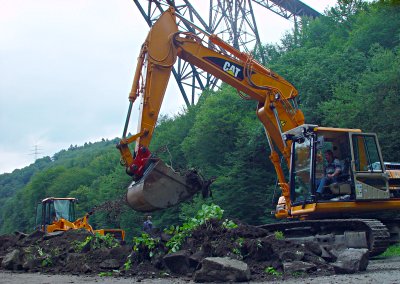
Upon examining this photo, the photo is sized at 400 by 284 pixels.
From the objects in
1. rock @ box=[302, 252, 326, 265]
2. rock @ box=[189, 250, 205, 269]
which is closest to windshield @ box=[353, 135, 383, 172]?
rock @ box=[302, 252, 326, 265]

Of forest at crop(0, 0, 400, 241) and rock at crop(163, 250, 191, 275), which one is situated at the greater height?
forest at crop(0, 0, 400, 241)

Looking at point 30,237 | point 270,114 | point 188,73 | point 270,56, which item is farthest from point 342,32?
point 30,237

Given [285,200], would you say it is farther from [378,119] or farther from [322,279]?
[378,119]

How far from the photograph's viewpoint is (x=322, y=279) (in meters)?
7.18

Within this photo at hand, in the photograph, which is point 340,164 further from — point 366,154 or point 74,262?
point 74,262

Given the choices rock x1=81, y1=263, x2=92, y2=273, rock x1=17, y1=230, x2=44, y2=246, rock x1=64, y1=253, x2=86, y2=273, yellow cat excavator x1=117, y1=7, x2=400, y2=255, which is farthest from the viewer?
rock x1=17, y1=230, x2=44, y2=246

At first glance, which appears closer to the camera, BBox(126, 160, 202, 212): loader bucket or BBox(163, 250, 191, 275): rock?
BBox(163, 250, 191, 275): rock

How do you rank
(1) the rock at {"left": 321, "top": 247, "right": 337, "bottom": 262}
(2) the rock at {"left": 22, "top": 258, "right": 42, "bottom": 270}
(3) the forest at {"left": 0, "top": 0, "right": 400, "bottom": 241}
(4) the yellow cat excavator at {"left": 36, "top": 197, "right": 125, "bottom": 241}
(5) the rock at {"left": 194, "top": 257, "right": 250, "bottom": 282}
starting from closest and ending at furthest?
(5) the rock at {"left": 194, "top": 257, "right": 250, "bottom": 282}, (1) the rock at {"left": 321, "top": 247, "right": 337, "bottom": 262}, (2) the rock at {"left": 22, "top": 258, "right": 42, "bottom": 270}, (3) the forest at {"left": 0, "top": 0, "right": 400, "bottom": 241}, (4) the yellow cat excavator at {"left": 36, "top": 197, "right": 125, "bottom": 241}

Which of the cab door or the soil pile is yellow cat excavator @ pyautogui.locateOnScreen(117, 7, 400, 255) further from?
the soil pile

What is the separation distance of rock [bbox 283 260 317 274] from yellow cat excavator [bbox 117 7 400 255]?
249cm

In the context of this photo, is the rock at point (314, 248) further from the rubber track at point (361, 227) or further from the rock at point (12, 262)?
the rock at point (12, 262)

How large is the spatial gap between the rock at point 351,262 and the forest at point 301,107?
6.75m

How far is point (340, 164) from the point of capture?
36.0ft

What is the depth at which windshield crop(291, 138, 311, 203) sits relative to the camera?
11.0 metres
